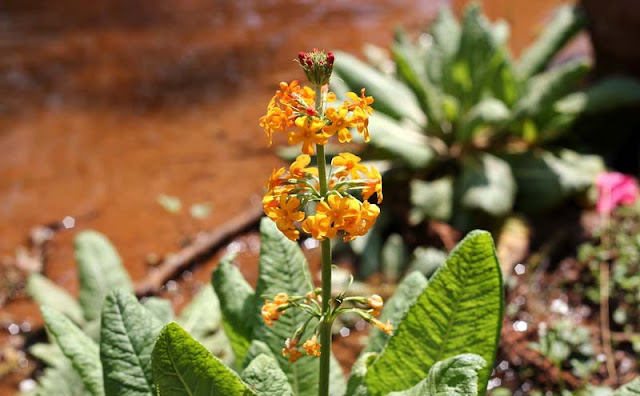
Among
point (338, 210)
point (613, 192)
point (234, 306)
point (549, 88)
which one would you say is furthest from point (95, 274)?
point (613, 192)

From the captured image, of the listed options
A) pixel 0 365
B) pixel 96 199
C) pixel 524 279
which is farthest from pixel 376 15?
pixel 0 365

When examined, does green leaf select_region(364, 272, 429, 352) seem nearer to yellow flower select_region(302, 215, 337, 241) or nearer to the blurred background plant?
yellow flower select_region(302, 215, 337, 241)

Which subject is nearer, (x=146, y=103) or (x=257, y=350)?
(x=257, y=350)

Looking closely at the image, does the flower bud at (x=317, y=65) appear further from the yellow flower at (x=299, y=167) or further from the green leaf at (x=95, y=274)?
the green leaf at (x=95, y=274)

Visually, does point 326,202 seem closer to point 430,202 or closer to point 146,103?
point 430,202

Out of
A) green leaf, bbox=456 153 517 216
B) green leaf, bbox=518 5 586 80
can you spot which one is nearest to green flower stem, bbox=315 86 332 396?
green leaf, bbox=456 153 517 216

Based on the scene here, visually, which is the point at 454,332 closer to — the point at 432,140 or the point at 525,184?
the point at 525,184
